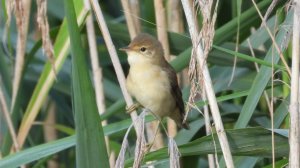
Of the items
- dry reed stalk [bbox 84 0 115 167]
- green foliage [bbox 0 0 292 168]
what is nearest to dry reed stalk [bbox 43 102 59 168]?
green foliage [bbox 0 0 292 168]

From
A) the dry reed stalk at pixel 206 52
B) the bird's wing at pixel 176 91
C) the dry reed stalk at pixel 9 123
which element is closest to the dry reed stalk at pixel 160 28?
the bird's wing at pixel 176 91

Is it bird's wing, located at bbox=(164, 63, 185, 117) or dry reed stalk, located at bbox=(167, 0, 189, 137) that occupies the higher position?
dry reed stalk, located at bbox=(167, 0, 189, 137)

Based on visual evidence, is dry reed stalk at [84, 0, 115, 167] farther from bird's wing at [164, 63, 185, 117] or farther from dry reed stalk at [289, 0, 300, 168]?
dry reed stalk at [289, 0, 300, 168]

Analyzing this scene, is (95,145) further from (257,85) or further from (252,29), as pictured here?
(252,29)

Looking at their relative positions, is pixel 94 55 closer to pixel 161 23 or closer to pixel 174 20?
pixel 161 23

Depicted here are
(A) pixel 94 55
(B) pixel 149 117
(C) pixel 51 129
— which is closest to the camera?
(B) pixel 149 117

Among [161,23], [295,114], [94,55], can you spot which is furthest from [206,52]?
[161,23]

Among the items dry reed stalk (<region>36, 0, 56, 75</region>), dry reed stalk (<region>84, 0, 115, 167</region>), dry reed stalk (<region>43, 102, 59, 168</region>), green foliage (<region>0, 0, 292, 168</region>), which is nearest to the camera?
green foliage (<region>0, 0, 292, 168</region>)

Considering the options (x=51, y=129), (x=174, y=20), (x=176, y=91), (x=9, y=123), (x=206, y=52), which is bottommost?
(x=206, y=52)

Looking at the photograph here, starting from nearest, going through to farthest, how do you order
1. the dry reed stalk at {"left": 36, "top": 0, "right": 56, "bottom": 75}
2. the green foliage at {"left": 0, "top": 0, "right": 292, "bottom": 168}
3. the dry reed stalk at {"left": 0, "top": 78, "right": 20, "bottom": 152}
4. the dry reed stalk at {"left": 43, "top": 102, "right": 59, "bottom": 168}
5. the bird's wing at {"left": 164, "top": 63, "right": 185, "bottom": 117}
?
1. the green foliage at {"left": 0, "top": 0, "right": 292, "bottom": 168}
2. the dry reed stalk at {"left": 36, "top": 0, "right": 56, "bottom": 75}
3. the dry reed stalk at {"left": 0, "top": 78, "right": 20, "bottom": 152}
4. the bird's wing at {"left": 164, "top": 63, "right": 185, "bottom": 117}
5. the dry reed stalk at {"left": 43, "top": 102, "right": 59, "bottom": 168}
